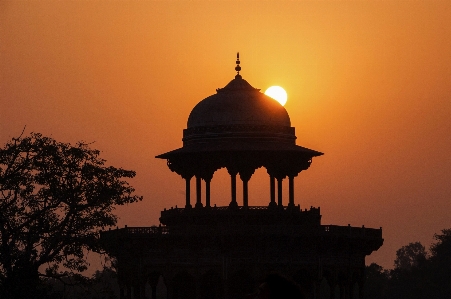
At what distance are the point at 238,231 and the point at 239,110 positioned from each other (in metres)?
7.78

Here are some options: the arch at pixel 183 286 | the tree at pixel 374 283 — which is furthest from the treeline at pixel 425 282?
the arch at pixel 183 286

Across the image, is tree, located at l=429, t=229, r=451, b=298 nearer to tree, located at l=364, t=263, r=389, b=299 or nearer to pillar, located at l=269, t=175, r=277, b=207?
tree, located at l=364, t=263, r=389, b=299

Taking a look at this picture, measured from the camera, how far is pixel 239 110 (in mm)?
86812

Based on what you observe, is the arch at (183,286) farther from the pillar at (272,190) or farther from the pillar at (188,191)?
the pillar at (272,190)

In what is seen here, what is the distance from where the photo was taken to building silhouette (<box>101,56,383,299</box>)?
83.8 m

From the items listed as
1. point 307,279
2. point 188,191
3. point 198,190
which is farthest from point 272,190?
point 307,279

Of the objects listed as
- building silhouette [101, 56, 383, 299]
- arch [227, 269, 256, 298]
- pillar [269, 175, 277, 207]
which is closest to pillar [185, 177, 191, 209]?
building silhouette [101, 56, 383, 299]

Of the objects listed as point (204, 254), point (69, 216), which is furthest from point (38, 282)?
point (204, 254)

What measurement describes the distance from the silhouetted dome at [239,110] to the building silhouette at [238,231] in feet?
0.19

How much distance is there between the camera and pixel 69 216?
69.2m

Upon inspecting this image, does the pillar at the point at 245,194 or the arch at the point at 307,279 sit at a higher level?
the pillar at the point at 245,194

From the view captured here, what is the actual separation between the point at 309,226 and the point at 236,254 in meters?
4.48

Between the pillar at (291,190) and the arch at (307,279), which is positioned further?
the pillar at (291,190)

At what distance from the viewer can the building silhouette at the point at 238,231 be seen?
83.8 metres
